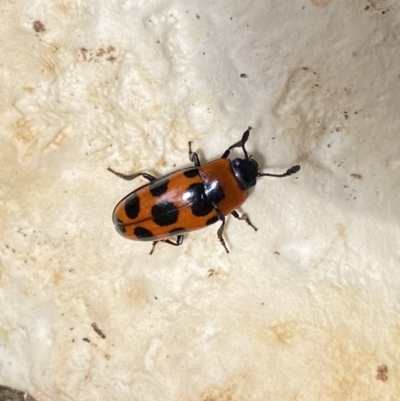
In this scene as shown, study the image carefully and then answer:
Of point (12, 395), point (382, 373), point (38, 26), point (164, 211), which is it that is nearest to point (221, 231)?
point (164, 211)

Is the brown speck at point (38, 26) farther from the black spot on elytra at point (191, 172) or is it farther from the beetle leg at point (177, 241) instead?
the beetle leg at point (177, 241)

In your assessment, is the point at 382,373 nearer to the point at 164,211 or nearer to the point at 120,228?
the point at 164,211

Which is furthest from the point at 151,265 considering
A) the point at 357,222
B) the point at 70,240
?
the point at 357,222

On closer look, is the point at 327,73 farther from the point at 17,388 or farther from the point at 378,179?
the point at 17,388

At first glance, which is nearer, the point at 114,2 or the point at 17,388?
the point at 114,2

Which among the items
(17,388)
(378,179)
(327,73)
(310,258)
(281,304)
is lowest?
(17,388)

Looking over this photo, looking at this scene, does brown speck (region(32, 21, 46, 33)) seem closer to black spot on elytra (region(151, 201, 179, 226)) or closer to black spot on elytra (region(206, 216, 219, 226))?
black spot on elytra (region(151, 201, 179, 226))

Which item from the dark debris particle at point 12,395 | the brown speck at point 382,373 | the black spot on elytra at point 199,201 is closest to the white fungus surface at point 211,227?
the brown speck at point 382,373
